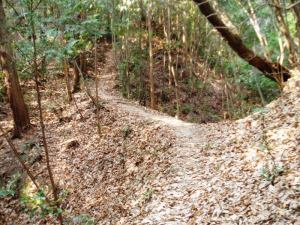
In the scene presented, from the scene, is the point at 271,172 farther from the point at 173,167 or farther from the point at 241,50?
the point at 241,50

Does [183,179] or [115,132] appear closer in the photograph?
[183,179]

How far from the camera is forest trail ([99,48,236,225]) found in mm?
6902

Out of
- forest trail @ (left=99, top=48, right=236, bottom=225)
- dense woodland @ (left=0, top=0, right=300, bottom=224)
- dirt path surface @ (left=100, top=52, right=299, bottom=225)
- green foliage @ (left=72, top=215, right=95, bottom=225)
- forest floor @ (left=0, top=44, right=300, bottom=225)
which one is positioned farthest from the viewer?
green foliage @ (left=72, top=215, right=95, bottom=225)

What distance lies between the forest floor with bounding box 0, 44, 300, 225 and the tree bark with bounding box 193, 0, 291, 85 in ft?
3.68

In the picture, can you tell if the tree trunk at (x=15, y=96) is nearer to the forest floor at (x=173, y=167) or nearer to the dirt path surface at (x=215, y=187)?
the forest floor at (x=173, y=167)

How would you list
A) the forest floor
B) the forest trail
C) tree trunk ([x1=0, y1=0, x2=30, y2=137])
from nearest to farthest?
the forest floor → the forest trail → tree trunk ([x1=0, y1=0, x2=30, y2=137])

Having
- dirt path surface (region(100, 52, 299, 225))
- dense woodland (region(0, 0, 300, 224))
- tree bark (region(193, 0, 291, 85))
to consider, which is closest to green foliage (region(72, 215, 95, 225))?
dense woodland (region(0, 0, 300, 224))

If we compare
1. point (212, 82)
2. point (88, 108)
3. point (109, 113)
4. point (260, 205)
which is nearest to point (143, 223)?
point (260, 205)

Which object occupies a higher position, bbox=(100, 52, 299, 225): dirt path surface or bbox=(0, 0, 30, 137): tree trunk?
bbox=(0, 0, 30, 137): tree trunk

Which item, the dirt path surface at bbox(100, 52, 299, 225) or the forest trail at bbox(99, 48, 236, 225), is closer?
the dirt path surface at bbox(100, 52, 299, 225)

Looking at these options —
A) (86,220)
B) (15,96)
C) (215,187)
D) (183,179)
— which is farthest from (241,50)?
(15,96)

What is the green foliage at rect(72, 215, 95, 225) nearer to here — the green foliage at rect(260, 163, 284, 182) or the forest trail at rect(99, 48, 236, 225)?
the forest trail at rect(99, 48, 236, 225)

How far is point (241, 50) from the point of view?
1040 cm

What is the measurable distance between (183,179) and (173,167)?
66 cm
